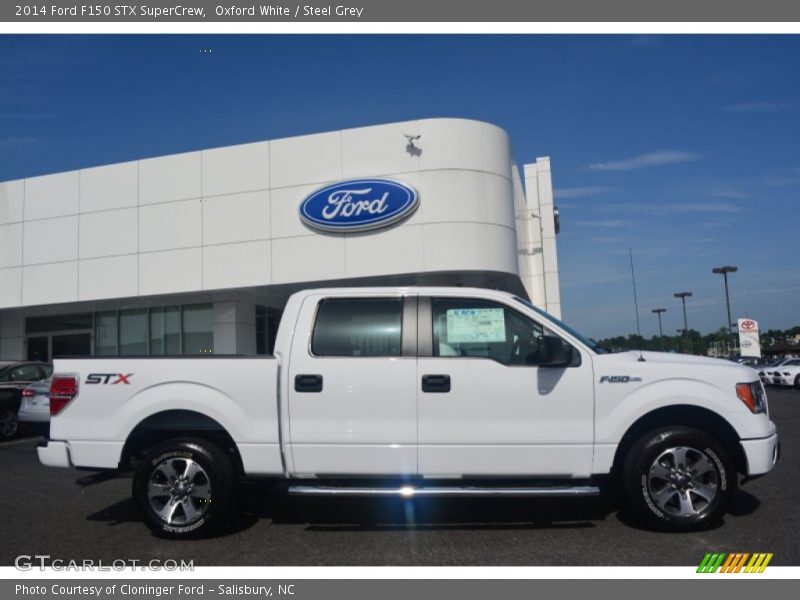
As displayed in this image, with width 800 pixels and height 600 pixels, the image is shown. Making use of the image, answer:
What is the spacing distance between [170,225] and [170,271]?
4.17ft

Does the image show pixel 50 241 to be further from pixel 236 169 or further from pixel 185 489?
pixel 185 489

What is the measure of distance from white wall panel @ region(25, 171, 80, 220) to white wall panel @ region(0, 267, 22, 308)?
5.61 feet

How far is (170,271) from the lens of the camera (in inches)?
704

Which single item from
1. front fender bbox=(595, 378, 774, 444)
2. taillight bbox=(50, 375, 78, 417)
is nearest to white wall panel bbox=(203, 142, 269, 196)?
taillight bbox=(50, 375, 78, 417)

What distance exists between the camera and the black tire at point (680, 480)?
514 centimetres

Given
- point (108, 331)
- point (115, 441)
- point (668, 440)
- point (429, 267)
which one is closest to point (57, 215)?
point (108, 331)

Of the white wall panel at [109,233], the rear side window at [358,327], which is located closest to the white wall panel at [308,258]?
the white wall panel at [109,233]

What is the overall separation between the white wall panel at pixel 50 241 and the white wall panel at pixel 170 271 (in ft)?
8.03

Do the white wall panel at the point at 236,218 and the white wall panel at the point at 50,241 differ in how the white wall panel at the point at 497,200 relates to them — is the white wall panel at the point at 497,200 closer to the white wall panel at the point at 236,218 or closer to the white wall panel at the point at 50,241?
the white wall panel at the point at 236,218

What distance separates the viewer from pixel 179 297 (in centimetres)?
1858

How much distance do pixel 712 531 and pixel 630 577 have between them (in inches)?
53.3

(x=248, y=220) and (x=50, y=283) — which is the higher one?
(x=248, y=220)

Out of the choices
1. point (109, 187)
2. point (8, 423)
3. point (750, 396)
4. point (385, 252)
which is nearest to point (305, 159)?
point (385, 252)

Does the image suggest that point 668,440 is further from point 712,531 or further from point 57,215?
point 57,215
